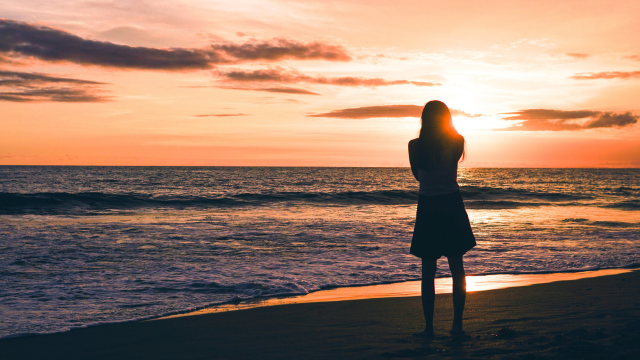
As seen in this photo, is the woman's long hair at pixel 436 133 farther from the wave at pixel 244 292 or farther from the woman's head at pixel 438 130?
the wave at pixel 244 292

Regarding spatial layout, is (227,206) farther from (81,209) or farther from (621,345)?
(621,345)

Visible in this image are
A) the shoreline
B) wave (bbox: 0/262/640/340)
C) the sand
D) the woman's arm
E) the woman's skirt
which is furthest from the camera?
the shoreline

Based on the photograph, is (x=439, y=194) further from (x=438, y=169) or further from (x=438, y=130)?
(x=438, y=130)

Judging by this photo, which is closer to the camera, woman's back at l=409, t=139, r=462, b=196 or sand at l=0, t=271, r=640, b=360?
sand at l=0, t=271, r=640, b=360

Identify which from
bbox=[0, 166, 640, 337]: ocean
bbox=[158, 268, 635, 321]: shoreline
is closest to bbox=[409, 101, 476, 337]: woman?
bbox=[158, 268, 635, 321]: shoreline

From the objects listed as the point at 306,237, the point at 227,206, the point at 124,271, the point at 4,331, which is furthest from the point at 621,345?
the point at 227,206

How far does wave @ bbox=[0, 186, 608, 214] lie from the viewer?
72.5 feet

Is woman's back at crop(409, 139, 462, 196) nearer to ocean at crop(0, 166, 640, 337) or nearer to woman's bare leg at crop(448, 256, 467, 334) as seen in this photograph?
woman's bare leg at crop(448, 256, 467, 334)

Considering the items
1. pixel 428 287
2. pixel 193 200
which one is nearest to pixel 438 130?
pixel 428 287

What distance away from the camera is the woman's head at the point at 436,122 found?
3.51m

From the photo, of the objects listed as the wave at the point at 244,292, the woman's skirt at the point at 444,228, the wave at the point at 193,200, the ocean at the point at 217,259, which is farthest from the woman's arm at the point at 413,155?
the wave at the point at 193,200

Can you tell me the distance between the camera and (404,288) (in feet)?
21.8

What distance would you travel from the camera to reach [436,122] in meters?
3.52

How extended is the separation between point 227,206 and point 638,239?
19.3 metres
